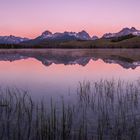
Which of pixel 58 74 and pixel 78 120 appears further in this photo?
pixel 58 74

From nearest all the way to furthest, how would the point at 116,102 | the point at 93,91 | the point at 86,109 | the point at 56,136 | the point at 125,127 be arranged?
1. the point at 56,136
2. the point at 125,127
3. the point at 86,109
4. the point at 116,102
5. the point at 93,91

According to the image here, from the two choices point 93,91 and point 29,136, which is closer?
point 29,136

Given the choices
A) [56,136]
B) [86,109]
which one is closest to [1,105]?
[86,109]

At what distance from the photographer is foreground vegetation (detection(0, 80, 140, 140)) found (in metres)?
12.3

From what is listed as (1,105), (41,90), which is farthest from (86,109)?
(41,90)

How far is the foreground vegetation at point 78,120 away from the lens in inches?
485

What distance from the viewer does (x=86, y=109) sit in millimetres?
17047

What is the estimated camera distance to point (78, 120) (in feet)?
47.9

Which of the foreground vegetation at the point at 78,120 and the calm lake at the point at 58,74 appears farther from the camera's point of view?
the calm lake at the point at 58,74

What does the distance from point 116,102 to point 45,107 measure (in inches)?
167

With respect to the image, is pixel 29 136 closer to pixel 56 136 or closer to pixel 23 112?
→ pixel 56 136

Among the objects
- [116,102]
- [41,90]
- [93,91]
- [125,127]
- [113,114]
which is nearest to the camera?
[125,127]

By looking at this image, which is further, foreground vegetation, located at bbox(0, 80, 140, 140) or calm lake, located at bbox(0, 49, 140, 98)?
calm lake, located at bbox(0, 49, 140, 98)

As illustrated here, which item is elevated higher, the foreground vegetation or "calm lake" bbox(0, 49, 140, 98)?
the foreground vegetation
